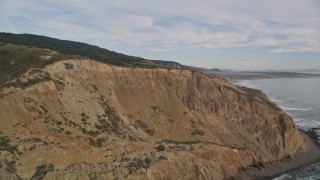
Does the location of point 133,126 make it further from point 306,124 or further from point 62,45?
point 62,45

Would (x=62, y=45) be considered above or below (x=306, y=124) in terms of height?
above

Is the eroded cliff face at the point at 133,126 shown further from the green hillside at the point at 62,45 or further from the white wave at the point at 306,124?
the green hillside at the point at 62,45

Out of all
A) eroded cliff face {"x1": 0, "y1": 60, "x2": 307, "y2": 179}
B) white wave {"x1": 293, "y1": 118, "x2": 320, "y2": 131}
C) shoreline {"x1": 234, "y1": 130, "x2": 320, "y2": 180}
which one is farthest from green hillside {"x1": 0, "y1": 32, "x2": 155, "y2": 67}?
shoreline {"x1": 234, "y1": 130, "x2": 320, "y2": 180}

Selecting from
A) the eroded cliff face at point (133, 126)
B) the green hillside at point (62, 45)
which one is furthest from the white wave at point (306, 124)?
the green hillside at point (62, 45)

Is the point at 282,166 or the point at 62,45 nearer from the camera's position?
the point at 282,166

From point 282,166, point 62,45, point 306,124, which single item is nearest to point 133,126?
point 282,166

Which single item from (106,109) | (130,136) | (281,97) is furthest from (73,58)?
(281,97)

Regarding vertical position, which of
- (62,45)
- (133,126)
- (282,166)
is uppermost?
(62,45)
